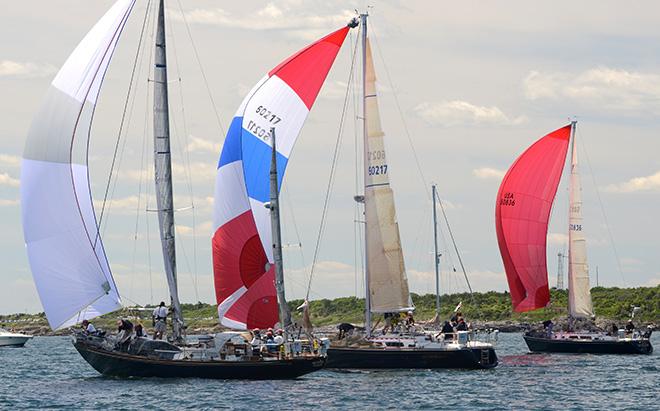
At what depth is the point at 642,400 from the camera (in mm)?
47812

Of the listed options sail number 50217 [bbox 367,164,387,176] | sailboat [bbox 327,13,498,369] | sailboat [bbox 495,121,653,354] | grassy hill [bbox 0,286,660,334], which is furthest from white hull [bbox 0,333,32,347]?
sail number 50217 [bbox 367,164,387,176]

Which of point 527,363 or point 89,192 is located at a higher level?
point 89,192

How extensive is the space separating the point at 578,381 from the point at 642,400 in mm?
7375

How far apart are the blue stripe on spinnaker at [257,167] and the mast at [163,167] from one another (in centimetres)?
352

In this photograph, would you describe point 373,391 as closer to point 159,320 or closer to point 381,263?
point 159,320

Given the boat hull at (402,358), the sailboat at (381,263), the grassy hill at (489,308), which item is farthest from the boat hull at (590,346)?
the grassy hill at (489,308)

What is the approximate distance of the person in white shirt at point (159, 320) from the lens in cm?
5062

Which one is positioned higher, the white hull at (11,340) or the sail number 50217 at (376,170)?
the sail number 50217 at (376,170)

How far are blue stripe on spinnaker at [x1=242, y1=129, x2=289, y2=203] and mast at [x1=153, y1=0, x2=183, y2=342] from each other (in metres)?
3.52

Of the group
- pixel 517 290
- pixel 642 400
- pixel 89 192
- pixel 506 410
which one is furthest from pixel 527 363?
pixel 89 192

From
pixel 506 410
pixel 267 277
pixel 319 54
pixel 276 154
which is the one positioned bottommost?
pixel 506 410

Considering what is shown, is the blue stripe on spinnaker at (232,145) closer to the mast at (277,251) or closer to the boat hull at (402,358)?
the mast at (277,251)

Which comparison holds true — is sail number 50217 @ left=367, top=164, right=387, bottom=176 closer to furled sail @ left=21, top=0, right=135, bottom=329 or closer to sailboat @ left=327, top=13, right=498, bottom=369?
sailboat @ left=327, top=13, right=498, bottom=369

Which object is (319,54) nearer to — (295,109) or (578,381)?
(295,109)
